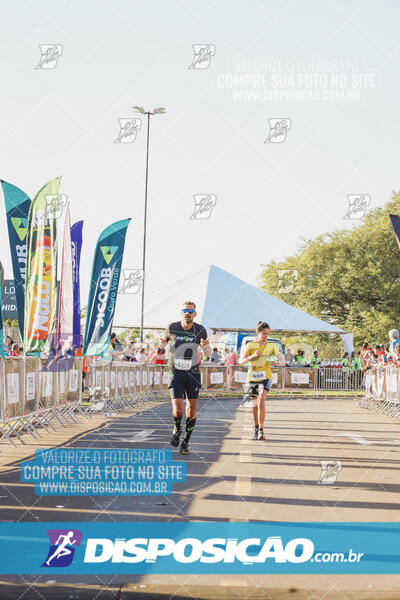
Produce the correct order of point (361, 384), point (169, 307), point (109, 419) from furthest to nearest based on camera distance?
point (169, 307) < point (361, 384) < point (109, 419)

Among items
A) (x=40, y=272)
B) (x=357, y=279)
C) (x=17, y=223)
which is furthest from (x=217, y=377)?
(x=357, y=279)

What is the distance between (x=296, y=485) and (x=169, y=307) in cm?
3573

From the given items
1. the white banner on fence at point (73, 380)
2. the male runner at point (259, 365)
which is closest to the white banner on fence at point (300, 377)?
the white banner on fence at point (73, 380)

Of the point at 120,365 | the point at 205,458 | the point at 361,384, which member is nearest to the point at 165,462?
the point at 205,458

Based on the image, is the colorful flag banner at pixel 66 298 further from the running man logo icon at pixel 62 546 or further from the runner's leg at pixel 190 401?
the running man logo icon at pixel 62 546

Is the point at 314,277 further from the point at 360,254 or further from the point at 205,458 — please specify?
the point at 205,458

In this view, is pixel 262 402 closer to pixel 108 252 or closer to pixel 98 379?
pixel 98 379

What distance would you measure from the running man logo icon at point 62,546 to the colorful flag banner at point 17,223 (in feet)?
37.2

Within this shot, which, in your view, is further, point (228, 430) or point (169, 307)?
point (169, 307)

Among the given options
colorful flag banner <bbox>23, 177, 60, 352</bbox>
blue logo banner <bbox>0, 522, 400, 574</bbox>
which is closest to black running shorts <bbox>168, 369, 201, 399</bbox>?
blue logo banner <bbox>0, 522, 400, 574</bbox>

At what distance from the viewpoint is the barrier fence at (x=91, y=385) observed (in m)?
12.9

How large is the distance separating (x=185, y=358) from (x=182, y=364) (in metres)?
0.10

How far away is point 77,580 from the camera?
504 cm

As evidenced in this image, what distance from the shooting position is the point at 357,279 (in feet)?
198
